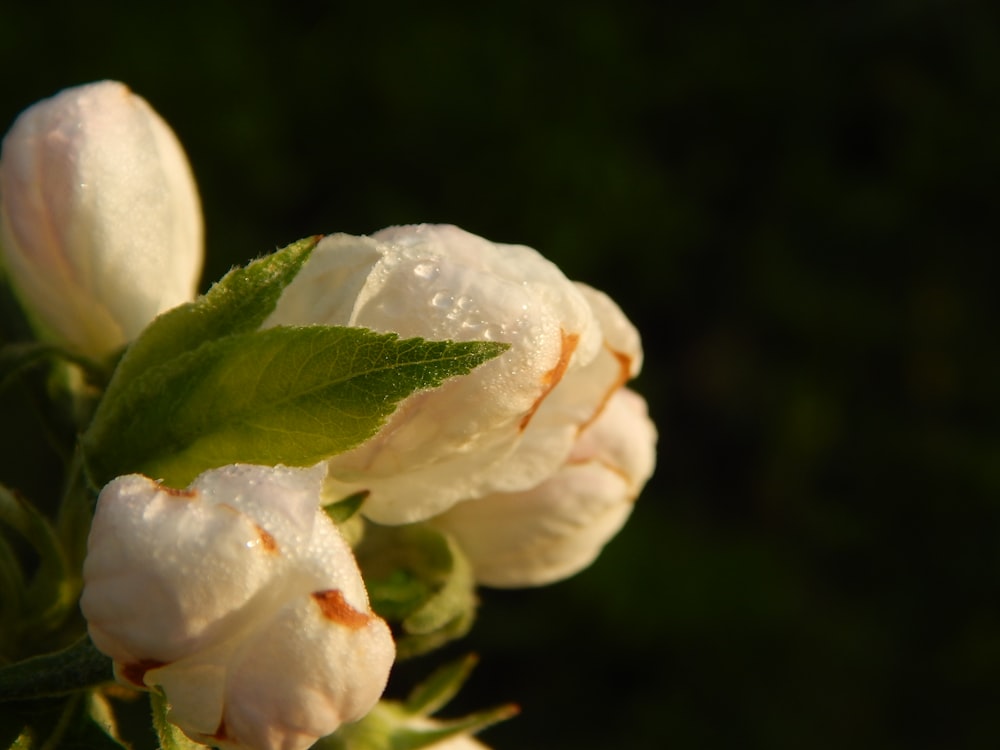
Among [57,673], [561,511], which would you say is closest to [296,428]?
[57,673]

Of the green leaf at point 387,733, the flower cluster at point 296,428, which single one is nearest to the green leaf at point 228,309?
the flower cluster at point 296,428

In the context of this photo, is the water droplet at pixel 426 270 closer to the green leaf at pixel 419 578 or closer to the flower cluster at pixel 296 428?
the flower cluster at pixel 296 428

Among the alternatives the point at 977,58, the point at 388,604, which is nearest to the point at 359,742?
the point at 388,604

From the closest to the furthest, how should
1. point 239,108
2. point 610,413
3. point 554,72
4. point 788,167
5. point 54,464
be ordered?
1. point 610,413
2. point 54,464
3. point 239,108
4. point 554,72
5. point 788,167

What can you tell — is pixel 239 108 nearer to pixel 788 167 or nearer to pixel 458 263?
pixel 788 167

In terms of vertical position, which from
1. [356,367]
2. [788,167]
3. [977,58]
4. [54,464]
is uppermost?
[356,367]
